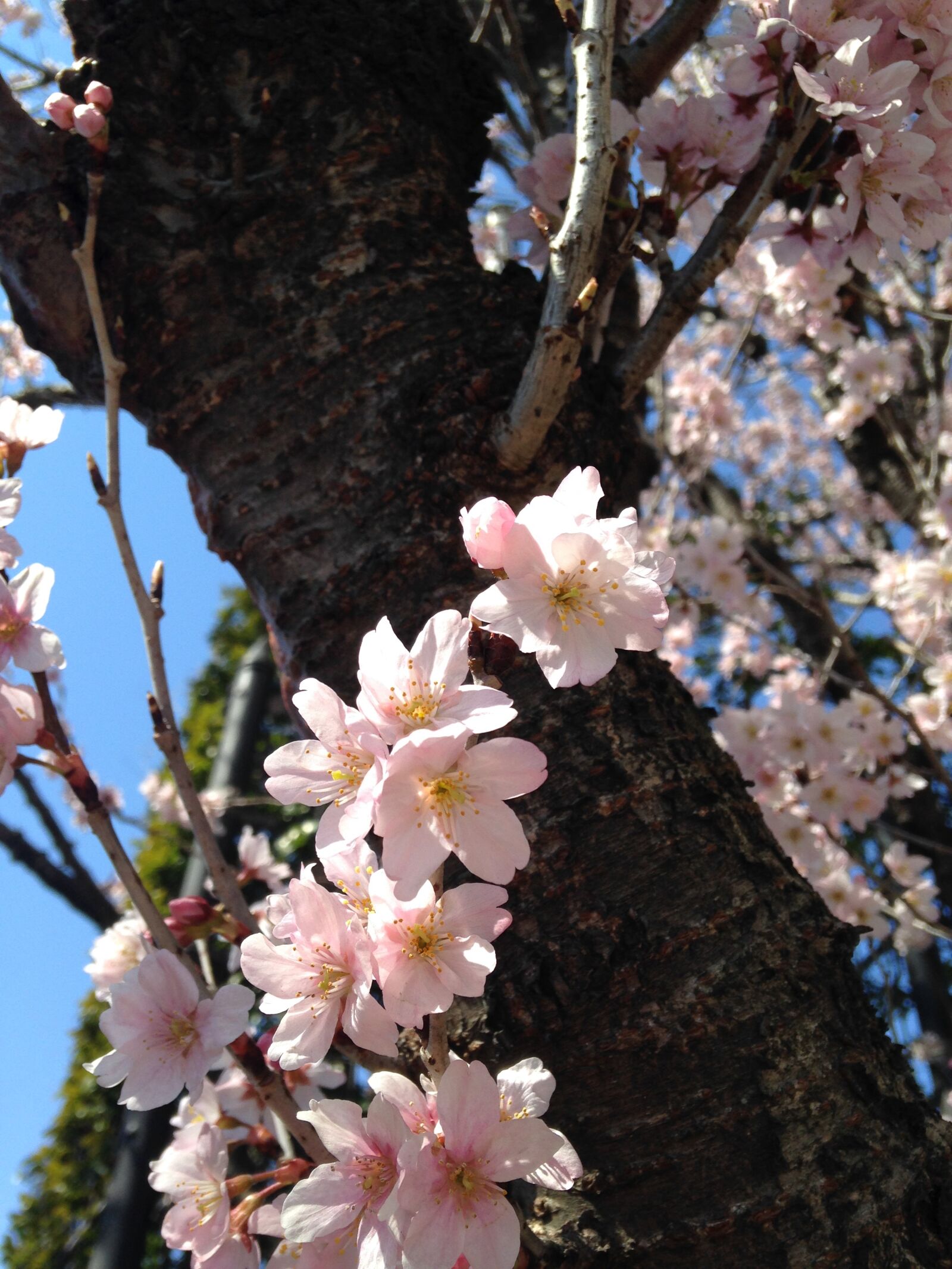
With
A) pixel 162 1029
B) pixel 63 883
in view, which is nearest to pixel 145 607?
pixel 162 1029

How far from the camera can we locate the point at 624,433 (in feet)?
4.45

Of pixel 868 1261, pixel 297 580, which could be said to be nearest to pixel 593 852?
pixel 868 1261

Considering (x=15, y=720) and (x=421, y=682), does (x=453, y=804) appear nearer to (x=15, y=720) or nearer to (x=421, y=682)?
(x=421, y=682)

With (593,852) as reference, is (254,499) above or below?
above

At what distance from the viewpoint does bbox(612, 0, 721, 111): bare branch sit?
5.00 ft

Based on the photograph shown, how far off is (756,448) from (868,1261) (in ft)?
28.0

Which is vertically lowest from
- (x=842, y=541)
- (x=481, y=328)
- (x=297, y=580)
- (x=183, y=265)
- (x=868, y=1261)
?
(x=868, y=1261)

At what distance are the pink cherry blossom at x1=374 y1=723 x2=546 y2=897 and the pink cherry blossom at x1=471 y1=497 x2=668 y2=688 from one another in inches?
4.0

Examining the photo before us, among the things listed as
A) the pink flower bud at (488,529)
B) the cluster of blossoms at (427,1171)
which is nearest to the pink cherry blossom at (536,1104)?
the cluster of blossoms at (427,1171)

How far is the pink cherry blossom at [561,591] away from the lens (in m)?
0.78

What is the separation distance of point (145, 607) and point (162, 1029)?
555mm

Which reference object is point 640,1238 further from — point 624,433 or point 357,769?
point 624,433

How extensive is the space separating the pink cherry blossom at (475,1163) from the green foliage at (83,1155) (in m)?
2.89

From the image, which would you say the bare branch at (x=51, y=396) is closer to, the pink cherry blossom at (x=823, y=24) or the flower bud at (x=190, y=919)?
the flower bud at (x=190, y=919)
